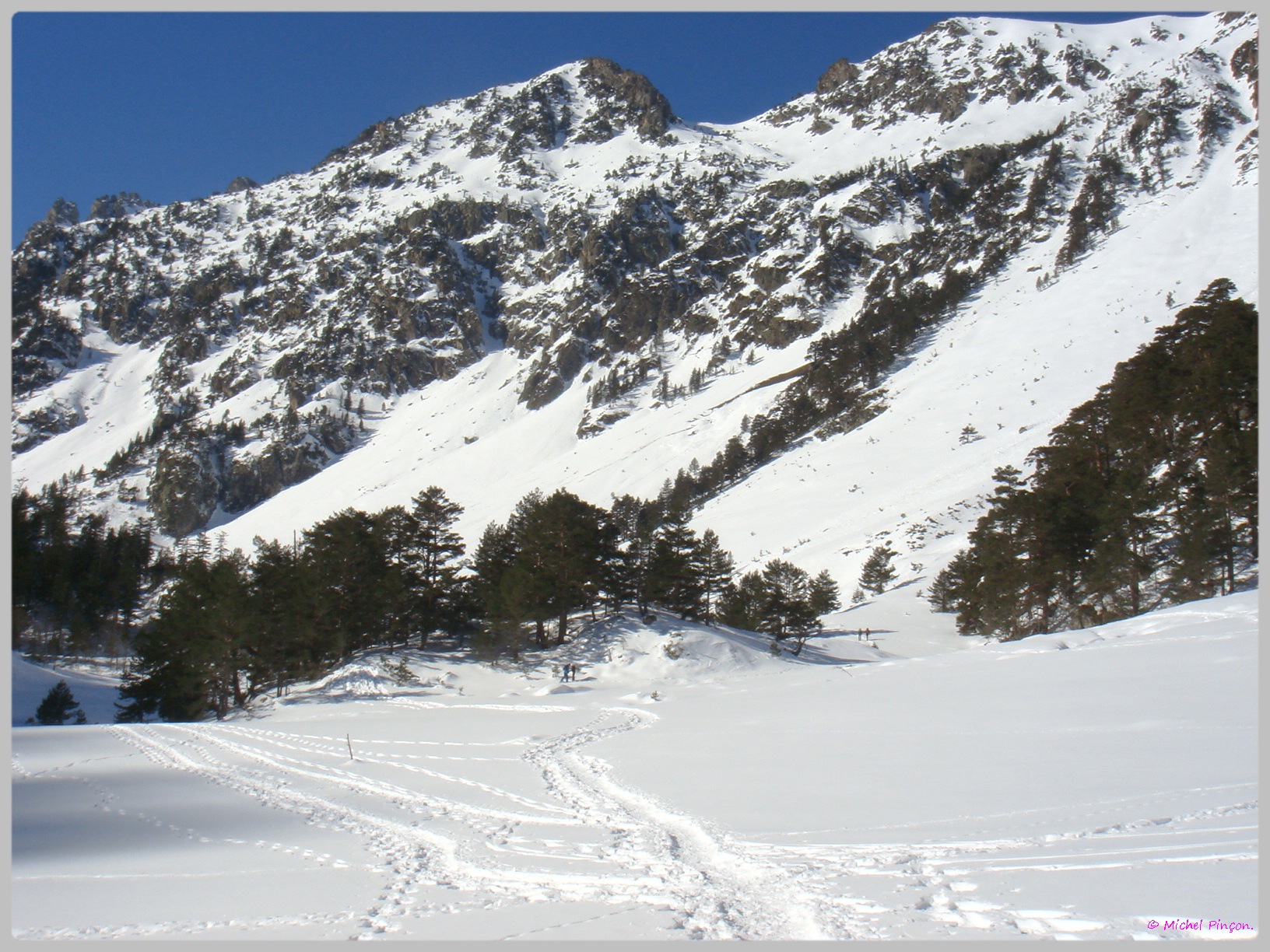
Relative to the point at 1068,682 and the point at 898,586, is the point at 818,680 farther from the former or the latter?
Answer: the point at 898,586

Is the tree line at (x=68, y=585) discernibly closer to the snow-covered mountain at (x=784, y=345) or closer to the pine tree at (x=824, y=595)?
the snow-covered mountain at (x=784, y=345)

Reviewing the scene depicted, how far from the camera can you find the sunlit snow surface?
20.8ft

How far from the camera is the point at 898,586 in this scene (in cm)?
4641

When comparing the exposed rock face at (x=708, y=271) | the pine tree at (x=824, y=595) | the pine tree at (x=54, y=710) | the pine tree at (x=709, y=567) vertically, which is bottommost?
the pine tree at (x=54, y=710)

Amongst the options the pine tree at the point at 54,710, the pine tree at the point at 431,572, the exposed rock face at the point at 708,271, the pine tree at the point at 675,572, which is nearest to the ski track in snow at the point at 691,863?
the pine tree at the point at 431,572

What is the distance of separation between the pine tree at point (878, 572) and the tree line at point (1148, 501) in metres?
15.4

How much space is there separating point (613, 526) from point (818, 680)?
14.1m

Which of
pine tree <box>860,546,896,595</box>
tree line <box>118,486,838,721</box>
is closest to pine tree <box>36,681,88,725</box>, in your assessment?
tree line <box>118,486,838,721</box>

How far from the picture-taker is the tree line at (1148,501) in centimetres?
2433

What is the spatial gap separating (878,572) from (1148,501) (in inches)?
937

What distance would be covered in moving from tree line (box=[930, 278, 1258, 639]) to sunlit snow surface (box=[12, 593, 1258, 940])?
6.18 meters

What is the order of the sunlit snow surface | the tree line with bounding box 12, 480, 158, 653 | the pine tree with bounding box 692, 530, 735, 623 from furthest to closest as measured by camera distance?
the tree line with bounding box 12, 480, 158, 653 < the pine tree with bounding box 692, 530, 735, 623 < the sunlit snow surface

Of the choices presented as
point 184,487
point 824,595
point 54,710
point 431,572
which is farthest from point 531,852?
point 184,487

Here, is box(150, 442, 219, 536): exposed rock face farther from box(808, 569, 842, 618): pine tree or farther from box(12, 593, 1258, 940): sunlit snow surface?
box(12, 593, 1258, 940): sunlit snow surface
